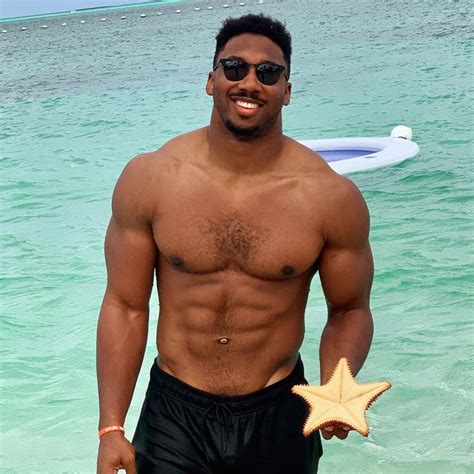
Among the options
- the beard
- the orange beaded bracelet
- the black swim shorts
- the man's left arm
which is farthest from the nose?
the orange beaded bracelet

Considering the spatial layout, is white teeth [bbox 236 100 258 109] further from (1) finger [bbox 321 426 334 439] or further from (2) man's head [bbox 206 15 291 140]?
(1) finger [bbox 321 426 334 439]

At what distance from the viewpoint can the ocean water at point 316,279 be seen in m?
5.17

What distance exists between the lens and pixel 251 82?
269 centimetres

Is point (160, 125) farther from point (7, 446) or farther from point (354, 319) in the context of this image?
point (354, 319)

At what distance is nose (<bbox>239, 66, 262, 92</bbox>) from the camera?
2.69 meters

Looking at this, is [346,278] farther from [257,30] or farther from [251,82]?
[257,30]

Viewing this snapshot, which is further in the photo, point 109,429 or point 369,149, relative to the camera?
point 369,149

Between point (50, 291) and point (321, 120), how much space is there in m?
8.51

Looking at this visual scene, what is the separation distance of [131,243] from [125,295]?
166 millimetres

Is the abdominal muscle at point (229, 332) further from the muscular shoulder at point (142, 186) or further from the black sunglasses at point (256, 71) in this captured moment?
the black sunglasses at point (256, 71)

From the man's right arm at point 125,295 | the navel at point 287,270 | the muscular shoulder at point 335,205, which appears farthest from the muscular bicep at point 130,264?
the muscular shoulder at point 335,205

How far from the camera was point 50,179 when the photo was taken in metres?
12.4

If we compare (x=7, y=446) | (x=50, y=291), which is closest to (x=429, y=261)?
(x=50, y=291)

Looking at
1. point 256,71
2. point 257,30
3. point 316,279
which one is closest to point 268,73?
point 256,71
